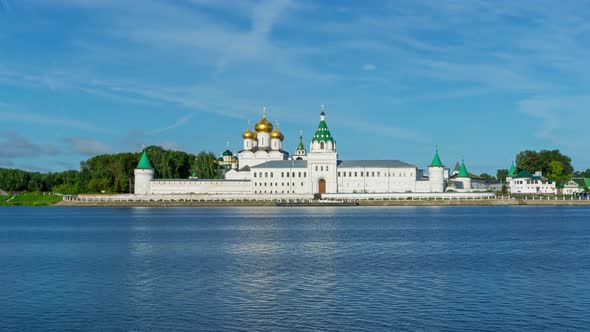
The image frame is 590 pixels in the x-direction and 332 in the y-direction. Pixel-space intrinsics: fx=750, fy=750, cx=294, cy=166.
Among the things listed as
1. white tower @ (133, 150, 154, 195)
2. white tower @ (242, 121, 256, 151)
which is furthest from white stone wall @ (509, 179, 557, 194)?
white tower @ (133, 150, 154, 195)

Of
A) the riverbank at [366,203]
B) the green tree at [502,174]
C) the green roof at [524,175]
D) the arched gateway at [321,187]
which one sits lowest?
the riverbank at [366,203]

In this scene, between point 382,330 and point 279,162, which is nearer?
point 382,330

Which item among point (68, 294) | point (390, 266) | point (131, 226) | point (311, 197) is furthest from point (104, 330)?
point (311, 197)

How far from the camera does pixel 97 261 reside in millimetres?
22625

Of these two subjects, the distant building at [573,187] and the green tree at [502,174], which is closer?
the distant building at [573,187]

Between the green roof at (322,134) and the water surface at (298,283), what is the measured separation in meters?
43.4

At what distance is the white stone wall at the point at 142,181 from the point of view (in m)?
75.6

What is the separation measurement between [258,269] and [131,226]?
21.6 meters

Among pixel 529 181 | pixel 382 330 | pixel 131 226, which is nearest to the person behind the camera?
pixel 382 330

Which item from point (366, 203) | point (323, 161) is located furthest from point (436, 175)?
point (323, 161)

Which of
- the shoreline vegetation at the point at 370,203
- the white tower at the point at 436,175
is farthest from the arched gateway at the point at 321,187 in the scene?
the white tower at the point at 436,175

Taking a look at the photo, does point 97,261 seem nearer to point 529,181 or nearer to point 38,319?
point 38,319

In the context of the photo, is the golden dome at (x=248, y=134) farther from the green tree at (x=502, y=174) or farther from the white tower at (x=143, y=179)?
the green tree at (x=502, y=174)

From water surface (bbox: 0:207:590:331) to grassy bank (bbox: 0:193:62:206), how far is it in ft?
179
